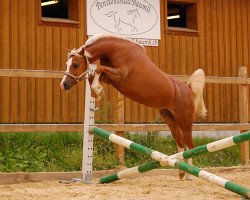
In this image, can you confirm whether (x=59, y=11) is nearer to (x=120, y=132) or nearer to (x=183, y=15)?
(x=183, y=15)

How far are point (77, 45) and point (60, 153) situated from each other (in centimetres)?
298

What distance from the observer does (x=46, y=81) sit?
1095 centimetres

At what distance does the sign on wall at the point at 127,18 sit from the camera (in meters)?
11.4

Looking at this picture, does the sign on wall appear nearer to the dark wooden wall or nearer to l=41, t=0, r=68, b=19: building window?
the dark wooden wall

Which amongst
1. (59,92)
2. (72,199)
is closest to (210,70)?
(59,92)

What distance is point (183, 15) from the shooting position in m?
13.8

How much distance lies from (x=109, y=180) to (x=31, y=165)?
1743mm

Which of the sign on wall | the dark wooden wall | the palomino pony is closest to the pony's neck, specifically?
the palomino pony

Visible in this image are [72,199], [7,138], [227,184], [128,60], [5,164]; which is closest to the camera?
[227,184]

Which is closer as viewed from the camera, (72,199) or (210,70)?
(72,199)

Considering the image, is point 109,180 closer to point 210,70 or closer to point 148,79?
point 148,79

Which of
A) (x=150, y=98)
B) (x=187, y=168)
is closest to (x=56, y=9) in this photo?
(x=150, y=98)

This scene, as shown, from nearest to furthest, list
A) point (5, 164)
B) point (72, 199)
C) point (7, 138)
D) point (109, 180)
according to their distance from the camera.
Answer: point (72, 199), point (109, 180), point (5, 164), point (7, 138)

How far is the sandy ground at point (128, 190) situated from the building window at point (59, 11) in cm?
418
